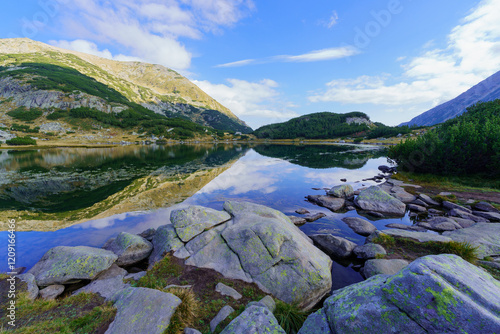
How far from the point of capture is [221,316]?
→ 23.4 feet

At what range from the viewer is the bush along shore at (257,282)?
4.77 meters

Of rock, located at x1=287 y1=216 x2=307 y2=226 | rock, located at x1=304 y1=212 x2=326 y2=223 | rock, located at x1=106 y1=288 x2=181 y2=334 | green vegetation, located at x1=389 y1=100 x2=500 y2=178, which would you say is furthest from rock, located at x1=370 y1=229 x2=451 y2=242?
green vegetation, located at x1=389 y1=100 x2=500 y2=178

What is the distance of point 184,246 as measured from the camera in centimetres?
1164

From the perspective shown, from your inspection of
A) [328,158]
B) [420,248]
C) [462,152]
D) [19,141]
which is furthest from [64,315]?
[19,141]

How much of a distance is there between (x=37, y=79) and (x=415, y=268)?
970 ft

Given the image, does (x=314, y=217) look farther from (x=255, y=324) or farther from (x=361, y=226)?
(x=255, y=324)

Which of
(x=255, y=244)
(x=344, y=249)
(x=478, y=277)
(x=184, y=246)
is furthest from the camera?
(x=344, y=249)

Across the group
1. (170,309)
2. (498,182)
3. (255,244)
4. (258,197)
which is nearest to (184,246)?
(255,244)

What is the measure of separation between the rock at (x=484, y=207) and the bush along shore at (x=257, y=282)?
1.83 meters

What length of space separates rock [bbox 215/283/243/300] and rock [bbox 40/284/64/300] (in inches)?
308

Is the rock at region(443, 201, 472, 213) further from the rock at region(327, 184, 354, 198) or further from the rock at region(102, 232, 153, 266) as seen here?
the rock at region(102, 232, 153, 266)

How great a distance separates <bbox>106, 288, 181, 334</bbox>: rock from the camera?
5766 mm

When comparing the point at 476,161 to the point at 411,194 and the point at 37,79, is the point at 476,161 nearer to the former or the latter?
the point at 411,194

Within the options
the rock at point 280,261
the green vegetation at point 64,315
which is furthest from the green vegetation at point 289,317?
the green vegetation at point 64,315
